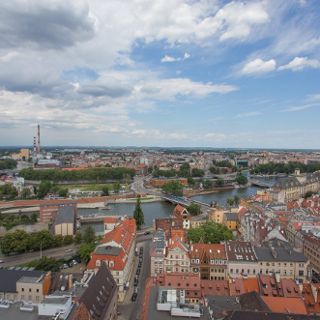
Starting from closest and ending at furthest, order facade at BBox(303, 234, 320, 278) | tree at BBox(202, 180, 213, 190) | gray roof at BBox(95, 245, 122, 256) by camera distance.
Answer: gray roof at BBox(95, 245, 122, 256) → facade at BBox(303, 234, 320, 278) → tree at BBox(202, 180, 213, 190)

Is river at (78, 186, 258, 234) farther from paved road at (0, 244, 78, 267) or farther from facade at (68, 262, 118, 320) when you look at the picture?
facade at (68, 262, 118, 320)

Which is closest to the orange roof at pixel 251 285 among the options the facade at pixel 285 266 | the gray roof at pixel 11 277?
the facade at pixel 285 266

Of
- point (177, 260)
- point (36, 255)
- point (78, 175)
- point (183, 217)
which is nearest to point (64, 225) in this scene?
point (36, 255)

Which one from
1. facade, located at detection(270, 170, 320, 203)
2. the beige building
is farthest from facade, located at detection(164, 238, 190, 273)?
facade, located at detection(270, 170, 320, 203)

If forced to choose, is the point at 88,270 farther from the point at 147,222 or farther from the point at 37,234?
the point at 147,222

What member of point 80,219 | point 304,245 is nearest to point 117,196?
point 80,219

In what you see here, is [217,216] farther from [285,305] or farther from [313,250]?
[285,305]
